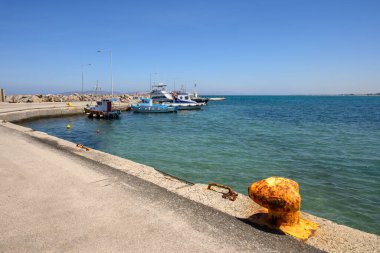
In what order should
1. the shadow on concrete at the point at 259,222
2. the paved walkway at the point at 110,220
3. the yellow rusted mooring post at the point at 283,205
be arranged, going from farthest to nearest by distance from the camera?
the shadow on concrete at the point at 259,222 → the yellow rusted mooring post at the point at 283,205 → the paved walkway at the point at 110,220

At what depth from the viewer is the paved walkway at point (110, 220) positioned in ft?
13.0

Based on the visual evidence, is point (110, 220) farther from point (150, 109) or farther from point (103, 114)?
point (150, 109)

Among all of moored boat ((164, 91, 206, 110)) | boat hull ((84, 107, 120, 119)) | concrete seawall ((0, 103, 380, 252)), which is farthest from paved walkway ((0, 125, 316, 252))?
moored boat ((164, 91, 206, 110))

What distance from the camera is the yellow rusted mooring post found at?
414 centimetres

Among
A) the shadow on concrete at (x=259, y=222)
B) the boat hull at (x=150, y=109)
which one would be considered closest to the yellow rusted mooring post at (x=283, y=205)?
the shadow on concrete at (x=259, y=222)

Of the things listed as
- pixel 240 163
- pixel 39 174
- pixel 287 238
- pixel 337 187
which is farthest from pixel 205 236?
pixel 240 163

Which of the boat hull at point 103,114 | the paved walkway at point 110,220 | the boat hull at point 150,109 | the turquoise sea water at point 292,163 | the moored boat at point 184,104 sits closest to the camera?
the paved walkway at point 110,220

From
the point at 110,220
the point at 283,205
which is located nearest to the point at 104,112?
the point at 110,220

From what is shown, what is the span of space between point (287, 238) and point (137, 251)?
2315 millimetres

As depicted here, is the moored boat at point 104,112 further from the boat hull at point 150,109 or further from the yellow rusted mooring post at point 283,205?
the yellow rusted mooring post at point 283,205

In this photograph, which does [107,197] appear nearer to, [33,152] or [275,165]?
[33,152]

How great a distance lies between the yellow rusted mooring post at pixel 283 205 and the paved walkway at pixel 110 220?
285 mm

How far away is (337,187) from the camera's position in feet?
34.6

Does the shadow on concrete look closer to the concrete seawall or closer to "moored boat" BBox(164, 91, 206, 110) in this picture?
the concrete seawall
